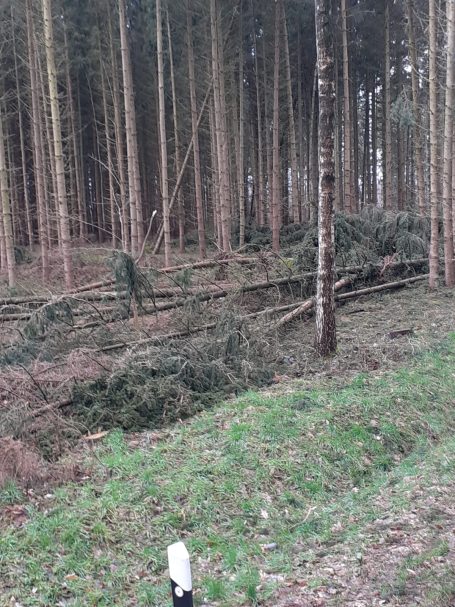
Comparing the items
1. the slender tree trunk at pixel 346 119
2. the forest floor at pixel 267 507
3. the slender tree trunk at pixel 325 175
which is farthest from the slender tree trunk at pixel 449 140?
the slender tree trunk at pixel 346 119

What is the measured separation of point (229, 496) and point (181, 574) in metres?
2.70

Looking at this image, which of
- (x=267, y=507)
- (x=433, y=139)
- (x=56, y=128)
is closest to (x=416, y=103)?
(x=433, y=139)

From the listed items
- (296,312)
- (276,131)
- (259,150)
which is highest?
(259,150)

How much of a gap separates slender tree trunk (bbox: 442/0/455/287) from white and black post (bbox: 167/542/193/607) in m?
12.1

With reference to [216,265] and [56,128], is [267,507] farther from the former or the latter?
[56,128]

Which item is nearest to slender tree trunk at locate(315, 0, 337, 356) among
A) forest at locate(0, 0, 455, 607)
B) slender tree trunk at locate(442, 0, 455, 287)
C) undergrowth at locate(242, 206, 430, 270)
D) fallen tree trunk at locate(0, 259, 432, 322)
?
forest at locate(0, 0, 455, 607)

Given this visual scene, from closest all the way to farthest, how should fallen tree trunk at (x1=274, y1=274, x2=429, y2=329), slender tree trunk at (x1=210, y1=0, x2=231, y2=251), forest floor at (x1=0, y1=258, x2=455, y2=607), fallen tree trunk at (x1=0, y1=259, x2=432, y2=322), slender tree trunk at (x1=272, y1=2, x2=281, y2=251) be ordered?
forest floor at (x1=0, y1=258, x2=455, y2=607) < fallen tree trunk at (x1=0, y1=259, x2=432, y2=322) < fallen tree trunk at (x1=274, y1=274, x2=429, y2=329) < slender tree trunk at (x1=210, y1=0, x2=231, y2=251) < slender tree trunk at (x1=272, y1=2, x2=281, y2=251)

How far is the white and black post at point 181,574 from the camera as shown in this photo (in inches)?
104

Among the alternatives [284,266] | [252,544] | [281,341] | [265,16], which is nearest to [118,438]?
[252,544]

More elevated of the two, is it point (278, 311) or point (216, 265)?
point (216, 265)

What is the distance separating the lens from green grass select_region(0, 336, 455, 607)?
4137 millimetres

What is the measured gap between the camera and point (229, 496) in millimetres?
5289

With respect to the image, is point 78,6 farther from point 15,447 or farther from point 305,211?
point 15,447

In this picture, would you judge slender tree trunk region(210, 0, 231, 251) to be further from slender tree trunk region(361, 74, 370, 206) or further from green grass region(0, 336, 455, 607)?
slender tree trunk region(361, 74, 370, 206)
